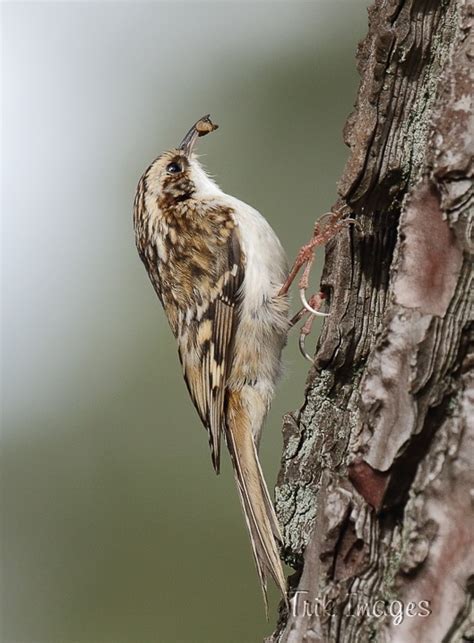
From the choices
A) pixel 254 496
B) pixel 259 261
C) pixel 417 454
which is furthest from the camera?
pixel 259 261

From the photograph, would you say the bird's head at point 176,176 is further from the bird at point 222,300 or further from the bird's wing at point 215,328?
the bird's wing at point 215,328

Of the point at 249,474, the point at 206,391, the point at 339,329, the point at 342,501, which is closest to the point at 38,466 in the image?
the point at 206,391

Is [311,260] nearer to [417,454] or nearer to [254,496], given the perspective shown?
[254,496]

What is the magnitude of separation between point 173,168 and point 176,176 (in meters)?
0.03

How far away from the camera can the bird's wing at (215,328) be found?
8.43ft

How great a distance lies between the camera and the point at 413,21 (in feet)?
Result: 5.54

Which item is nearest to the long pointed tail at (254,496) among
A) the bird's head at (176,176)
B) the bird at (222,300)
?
the bird at (222,300)

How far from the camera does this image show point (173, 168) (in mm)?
2869

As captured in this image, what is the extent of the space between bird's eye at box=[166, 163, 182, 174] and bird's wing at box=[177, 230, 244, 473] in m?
0.39

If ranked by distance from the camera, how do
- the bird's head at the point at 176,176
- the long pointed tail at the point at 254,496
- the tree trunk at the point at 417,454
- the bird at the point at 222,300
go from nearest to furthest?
the tree trunk at the point at 417,454 → the long pointed tail at the point at 254,496 → the bird at the point at 222,300 → the bird's head at the point at 176,176

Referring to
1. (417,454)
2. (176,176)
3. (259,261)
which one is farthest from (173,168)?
(417,454)

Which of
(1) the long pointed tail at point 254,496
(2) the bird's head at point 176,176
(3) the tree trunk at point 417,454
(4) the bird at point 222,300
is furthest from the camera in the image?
(2) the bird's head at point 176,176

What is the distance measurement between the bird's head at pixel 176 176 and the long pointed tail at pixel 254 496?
715 mm

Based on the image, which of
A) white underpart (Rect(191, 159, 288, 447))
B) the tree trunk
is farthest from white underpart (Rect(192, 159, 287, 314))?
the tree trunk
